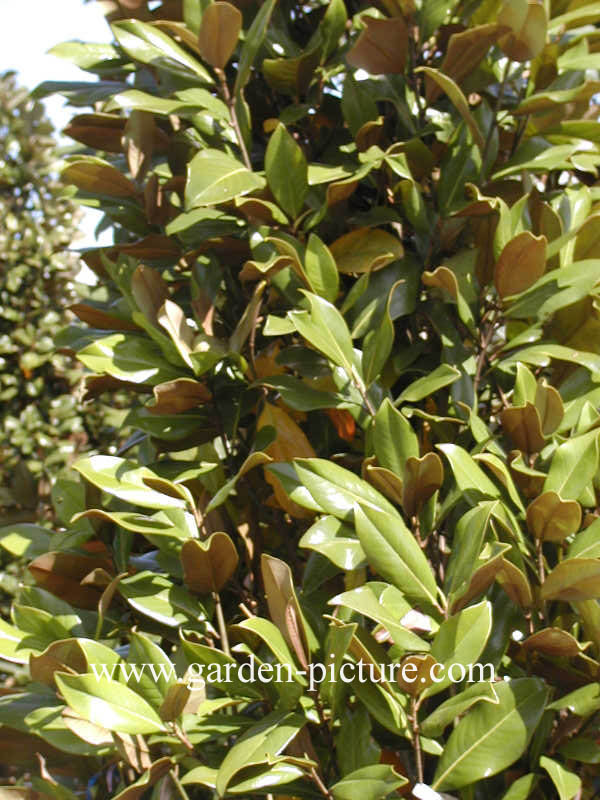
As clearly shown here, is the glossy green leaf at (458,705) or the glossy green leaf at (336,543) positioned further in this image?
the glossy green leaf at (336,543)

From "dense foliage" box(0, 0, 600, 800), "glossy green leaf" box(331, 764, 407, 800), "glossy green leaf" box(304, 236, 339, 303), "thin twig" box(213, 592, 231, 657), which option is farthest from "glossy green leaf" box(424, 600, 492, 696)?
"glossy green leaf" box(304, 236, 339, 303)

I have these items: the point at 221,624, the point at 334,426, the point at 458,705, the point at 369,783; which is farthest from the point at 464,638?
the point at 334,426

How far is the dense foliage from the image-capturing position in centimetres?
105

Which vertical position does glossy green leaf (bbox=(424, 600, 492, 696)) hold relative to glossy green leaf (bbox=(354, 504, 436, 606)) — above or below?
below

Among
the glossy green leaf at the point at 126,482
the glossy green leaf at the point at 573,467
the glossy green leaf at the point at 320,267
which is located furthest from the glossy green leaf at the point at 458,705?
the glossy green leaf at the point at 320,267

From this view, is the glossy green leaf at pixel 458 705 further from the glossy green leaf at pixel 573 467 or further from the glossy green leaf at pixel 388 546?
the glossy green leaf at pixel 573 467

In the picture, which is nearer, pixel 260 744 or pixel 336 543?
pixel 260 744

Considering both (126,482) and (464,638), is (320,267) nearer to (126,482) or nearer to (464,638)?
(126,482)

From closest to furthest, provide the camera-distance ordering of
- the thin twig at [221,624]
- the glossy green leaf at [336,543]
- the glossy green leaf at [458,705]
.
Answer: the glossy green leaf at [458,705], the glossy green leaf at [336,543], the thin twig at [221,624]

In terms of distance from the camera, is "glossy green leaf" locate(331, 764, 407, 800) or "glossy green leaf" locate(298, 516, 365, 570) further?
"glossy green leaf" locate(298, 516, 365, 570)

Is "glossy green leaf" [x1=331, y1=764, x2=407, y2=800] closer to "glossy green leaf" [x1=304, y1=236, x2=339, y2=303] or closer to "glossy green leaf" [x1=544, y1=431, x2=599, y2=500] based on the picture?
"glossy green leaf" [x1=544, y1=431, x2=599, y2=500]

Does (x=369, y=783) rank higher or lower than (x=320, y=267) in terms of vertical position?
lower

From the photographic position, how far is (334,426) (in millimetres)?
1479

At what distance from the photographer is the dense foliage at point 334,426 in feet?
3.46
